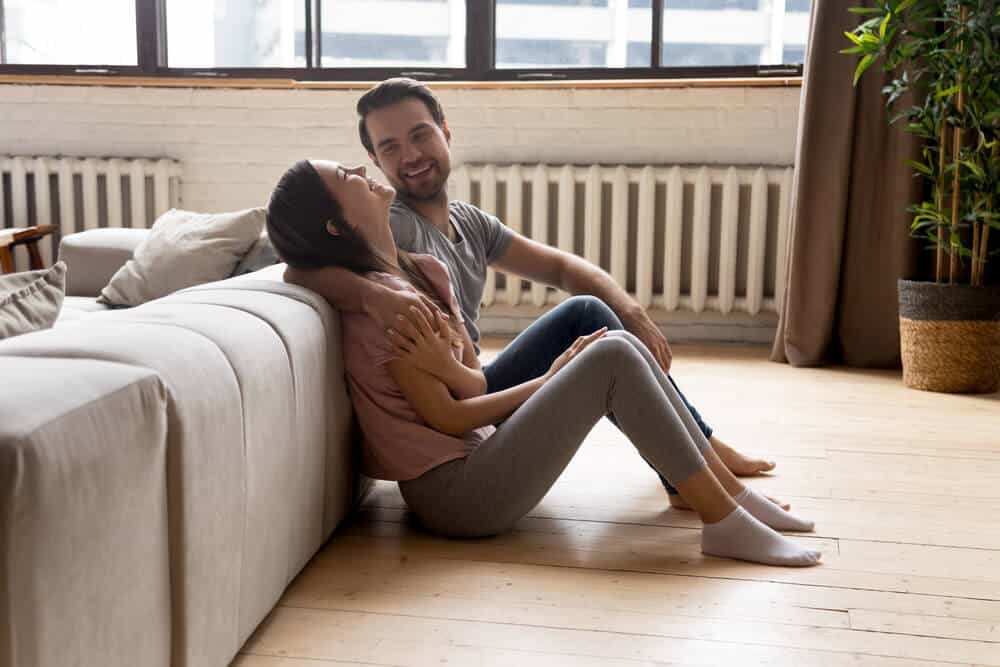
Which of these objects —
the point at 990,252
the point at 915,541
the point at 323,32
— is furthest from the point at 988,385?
the point at 323,32

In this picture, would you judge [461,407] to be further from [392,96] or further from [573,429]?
[392,96]

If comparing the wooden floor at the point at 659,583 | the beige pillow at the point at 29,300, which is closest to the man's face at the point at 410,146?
the wooden floor at the point at 659,583

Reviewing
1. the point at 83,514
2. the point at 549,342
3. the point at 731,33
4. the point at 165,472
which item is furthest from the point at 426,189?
the point at 731,33

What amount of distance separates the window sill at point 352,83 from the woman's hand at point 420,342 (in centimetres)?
254

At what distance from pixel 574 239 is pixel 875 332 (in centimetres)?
122

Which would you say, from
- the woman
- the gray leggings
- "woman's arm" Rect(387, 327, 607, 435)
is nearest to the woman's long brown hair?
the woman

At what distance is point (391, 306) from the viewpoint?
6.22 ft

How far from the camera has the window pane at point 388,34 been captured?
179 inches

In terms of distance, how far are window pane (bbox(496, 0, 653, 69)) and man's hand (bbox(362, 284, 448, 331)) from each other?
2759 mm

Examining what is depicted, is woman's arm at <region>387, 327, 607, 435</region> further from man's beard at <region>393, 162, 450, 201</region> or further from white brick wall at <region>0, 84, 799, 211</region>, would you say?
white brick wall at <region>0, 84, 799, 211</region>

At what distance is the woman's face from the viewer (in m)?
1.90

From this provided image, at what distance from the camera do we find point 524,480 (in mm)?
1927

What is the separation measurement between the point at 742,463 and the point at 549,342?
57cm

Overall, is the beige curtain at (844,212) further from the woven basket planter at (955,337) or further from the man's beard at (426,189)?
the man's beard at (426,189)
